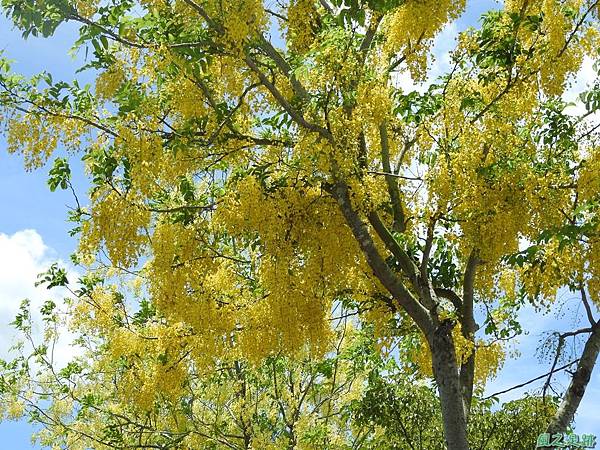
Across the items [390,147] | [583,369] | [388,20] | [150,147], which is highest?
[388,20]

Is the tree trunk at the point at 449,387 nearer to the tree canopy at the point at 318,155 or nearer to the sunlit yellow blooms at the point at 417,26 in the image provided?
the tree canopy at the point at 318,155

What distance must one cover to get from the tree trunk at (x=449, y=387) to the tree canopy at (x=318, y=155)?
0.5 inches

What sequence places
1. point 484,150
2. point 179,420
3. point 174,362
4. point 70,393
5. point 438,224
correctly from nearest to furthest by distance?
1. point 484,150
2. point 438,224
3. point 174,362
4. point 179,420
5. point 70,393

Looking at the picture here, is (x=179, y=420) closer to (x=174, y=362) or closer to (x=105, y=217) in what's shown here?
(x=174, y=362)

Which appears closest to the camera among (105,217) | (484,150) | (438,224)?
(105,217)

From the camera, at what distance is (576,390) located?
20.8ft

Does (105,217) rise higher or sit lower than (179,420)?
lower

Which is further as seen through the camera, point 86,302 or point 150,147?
point 86,302

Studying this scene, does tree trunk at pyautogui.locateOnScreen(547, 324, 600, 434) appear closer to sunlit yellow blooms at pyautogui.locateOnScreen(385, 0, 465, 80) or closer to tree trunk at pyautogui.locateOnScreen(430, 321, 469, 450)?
tree trunk at pyautogui.locateOnScreen(430, 321, 469, 450)

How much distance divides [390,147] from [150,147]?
115 inches

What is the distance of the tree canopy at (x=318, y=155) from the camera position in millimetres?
5520

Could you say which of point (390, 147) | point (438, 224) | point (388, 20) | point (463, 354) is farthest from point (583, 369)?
point (388, 20)

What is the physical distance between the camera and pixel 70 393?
36.2 ft

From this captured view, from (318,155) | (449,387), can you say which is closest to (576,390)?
(449,387)
